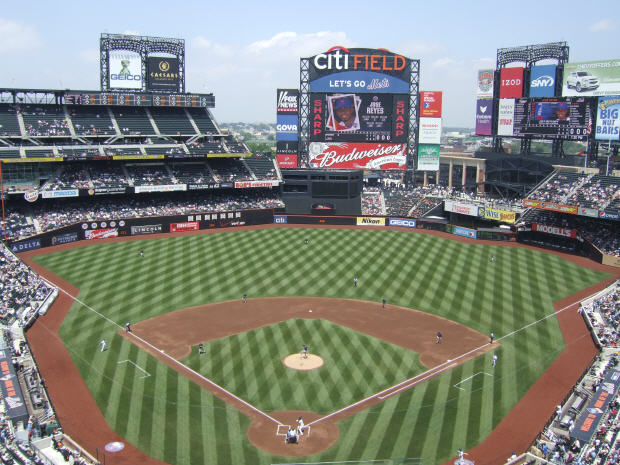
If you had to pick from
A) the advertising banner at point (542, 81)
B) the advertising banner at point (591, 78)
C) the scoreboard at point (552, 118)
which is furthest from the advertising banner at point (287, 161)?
the advertising banner at point (591, 78)

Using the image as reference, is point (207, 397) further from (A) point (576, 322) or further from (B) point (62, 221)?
(B) point (62, 221)

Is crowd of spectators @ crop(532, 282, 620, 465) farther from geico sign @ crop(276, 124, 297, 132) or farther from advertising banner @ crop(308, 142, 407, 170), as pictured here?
geico sign @ crop(276, 124, 297, 132)

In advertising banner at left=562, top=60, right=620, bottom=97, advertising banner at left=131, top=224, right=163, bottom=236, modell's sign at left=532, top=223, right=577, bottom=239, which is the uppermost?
advertising banner at left=562, top=60, right=620, bottom=97

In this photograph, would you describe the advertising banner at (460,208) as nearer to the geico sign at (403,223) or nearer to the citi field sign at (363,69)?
the geico sign at (403,223)

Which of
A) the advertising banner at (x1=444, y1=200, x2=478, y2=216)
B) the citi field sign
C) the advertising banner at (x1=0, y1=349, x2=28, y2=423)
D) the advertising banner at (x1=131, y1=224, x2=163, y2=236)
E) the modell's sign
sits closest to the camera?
the advertising banner at (x1=0, y1=349, x2=28, y2=423)

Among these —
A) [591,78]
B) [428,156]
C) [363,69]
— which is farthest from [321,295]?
[591,78]

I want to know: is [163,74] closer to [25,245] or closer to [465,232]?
[25,245]

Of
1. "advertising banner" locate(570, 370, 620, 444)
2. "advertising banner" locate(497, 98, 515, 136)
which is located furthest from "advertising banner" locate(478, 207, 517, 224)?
"advertising banner" locate(570, 370, 620, 444)

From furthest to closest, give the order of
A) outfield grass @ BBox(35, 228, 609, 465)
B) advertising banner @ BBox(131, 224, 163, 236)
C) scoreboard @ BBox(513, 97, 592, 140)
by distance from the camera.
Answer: scoreboard @ BBox(513, 97, 592, 140), advertising banner @ BBox(131, 224, 163, 236), outfield grass @ BBox(35, 228, 609, 465)
